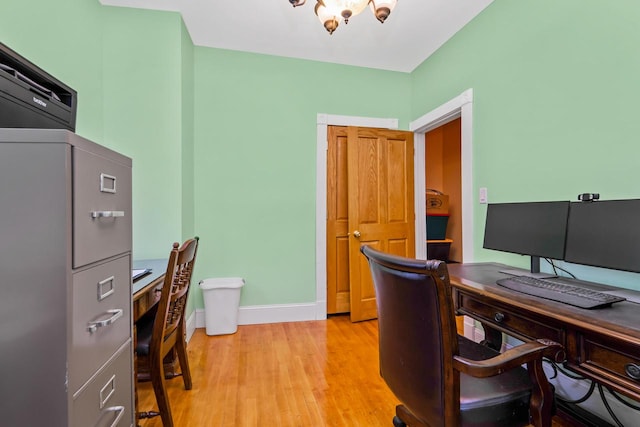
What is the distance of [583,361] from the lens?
3.35 feet

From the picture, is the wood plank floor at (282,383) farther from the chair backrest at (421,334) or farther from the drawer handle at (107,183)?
the drawer handle at (107,183)

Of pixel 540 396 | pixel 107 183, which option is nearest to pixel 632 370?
pixel 540 396

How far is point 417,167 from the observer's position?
3.33 metres

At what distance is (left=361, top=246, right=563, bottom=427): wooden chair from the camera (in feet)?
3.01

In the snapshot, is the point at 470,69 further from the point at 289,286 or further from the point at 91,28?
the point at 91,28

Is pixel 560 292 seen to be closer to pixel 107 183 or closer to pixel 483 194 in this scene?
pixel 483 194

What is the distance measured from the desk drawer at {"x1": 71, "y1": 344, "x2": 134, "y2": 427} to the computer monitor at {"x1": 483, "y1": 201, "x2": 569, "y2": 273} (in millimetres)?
2037

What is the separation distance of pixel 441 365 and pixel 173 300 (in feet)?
4.35

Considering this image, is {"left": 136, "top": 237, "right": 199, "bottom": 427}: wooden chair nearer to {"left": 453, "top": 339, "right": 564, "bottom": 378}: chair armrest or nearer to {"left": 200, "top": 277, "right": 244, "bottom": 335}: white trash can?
{"left": 200, "top": 277, "right": 244, "bottom": 335}: white trash can

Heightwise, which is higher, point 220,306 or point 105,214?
point 105,214

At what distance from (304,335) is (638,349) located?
89.1 inches

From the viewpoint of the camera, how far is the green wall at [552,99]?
1.49m

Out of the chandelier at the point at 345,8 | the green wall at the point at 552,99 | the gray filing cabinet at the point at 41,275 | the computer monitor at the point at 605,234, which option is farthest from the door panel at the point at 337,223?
the gray filing cabinet at the point at 41,275

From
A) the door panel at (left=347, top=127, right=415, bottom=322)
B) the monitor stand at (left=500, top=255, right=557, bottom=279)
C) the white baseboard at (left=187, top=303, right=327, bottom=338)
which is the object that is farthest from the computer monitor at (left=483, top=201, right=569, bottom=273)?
the white baseboard at (left=187, top=303, right=327, bottom=338)
